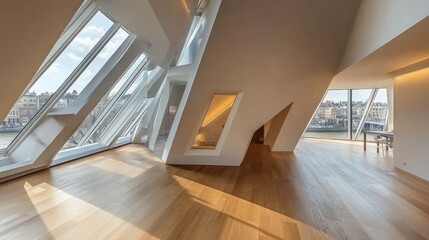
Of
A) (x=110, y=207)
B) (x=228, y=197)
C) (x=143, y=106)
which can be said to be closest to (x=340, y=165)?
(x=228, y=197)

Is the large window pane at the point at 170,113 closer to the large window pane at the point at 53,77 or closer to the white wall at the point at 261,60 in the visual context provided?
the white wall at the point at 261,60

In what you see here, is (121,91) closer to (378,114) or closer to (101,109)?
(101,109)

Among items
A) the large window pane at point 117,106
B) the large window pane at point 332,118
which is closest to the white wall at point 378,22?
the large window pane at point 117,106

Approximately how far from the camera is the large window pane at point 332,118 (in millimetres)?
12328

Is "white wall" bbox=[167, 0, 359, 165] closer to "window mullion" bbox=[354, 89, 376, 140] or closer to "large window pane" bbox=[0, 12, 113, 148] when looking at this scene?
"large window pane" bbox=[0, 12, 113, 148]

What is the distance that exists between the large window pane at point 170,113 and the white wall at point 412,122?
448cm

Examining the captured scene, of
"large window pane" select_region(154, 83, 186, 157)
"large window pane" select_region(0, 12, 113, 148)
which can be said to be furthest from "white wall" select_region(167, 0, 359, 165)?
"large window pane" select_region(0, 12, 113, 148)

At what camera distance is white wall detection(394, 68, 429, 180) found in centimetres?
486

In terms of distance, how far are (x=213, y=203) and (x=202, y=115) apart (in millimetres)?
2455

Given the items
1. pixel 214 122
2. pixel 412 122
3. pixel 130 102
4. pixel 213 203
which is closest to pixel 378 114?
pixel 412 122

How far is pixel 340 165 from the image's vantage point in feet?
20.3

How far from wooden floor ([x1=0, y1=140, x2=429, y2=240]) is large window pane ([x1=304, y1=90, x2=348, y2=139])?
273 inches

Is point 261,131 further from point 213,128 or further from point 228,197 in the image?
point 228,197

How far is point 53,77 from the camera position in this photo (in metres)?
4.06
